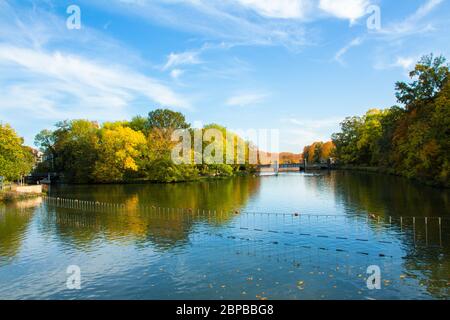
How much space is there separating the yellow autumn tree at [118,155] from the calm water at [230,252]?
48.2 m

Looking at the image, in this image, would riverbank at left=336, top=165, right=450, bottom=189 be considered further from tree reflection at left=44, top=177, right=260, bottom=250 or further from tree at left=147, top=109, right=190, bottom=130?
tree at left=147, top=109, right=190, bottom=130

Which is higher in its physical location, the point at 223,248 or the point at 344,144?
the point at 344,144

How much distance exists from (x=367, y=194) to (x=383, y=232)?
27253mm

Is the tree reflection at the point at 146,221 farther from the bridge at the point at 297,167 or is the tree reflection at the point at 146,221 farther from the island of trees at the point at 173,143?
the bridge at the point at 297,167

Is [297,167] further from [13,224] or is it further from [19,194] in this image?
[13,224]

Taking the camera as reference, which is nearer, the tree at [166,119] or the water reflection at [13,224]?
the water reflection at [13,224]

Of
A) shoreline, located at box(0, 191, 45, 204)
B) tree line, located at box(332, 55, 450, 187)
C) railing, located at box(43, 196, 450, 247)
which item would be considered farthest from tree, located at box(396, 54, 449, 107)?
shoreline, located at box(0, 191, 45, 204)

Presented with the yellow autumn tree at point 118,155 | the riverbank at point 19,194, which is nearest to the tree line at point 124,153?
the yellow autumn tree at point 118,155

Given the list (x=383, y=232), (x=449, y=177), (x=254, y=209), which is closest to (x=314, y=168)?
(x=449, y=177)

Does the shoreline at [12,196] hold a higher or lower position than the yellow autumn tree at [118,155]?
lower

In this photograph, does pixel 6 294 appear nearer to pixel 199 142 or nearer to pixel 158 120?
pixel 199 142

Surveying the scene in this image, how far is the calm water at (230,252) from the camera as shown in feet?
65.1

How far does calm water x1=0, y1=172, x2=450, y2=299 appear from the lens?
781 inches

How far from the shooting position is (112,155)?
96.5 meters
